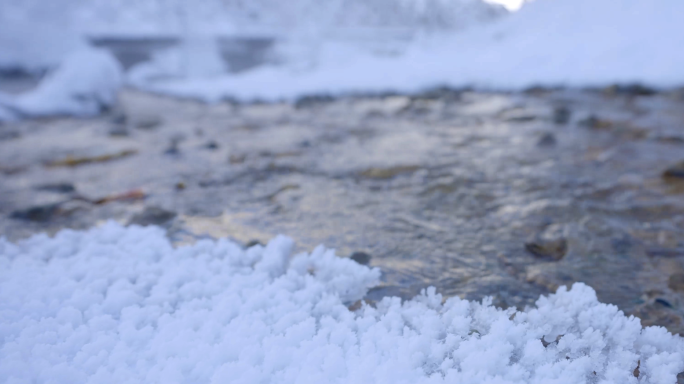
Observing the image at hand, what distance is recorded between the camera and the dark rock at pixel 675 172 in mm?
1835

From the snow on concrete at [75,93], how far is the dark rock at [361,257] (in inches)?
146

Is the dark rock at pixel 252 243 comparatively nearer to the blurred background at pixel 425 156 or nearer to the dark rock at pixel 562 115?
the blurred background at pixel 425 156

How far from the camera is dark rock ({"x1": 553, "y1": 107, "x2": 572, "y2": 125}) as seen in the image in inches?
111

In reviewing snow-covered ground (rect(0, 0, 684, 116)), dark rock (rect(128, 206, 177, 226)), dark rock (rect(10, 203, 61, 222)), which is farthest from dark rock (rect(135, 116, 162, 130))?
dark rock (rect(128, 206, 177, 226))

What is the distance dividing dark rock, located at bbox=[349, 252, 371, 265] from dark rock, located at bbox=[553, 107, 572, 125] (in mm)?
2022

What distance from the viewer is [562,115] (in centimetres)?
291

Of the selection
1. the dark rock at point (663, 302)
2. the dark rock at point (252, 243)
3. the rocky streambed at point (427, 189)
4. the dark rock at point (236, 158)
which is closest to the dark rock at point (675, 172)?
the rocky streambed at point (427, 189)

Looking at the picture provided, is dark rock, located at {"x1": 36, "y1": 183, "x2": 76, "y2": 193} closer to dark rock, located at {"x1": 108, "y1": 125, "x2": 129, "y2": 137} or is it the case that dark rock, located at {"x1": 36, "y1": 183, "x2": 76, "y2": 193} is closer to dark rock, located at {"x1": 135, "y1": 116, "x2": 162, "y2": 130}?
dark rock, located at {"x1": 108, "y1": 125, "x2": 129, "y2": 137}

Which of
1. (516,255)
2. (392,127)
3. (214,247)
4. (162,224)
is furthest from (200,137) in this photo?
(516,255)

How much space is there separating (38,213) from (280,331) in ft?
4.34

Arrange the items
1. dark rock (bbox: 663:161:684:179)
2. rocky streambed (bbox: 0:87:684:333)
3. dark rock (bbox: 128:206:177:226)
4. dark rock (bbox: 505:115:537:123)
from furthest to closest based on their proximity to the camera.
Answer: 1. dark rock (bbox: 505:115:537:123)
2. dark rock (bbox: 663:161:684:179)
3. dark rock (bbox: 128:206:177:226)
4. rocky streambed (bbox: 0:87:684:333)

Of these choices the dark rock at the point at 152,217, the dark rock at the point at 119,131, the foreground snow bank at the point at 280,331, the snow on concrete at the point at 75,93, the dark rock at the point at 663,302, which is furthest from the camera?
the snow on concrete at the point at 75,93

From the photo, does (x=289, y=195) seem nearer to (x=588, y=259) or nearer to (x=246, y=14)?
(x=588, y=259)

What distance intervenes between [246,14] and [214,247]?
8125 mm
